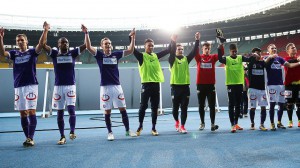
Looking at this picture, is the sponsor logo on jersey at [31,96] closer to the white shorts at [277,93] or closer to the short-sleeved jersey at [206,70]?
the short-sleeved jersey at [206,70]

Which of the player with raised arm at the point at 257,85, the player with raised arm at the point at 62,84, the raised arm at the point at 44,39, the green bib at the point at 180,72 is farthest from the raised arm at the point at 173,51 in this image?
the raised arm at the point at 44,39

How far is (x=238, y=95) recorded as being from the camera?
18.7 feet

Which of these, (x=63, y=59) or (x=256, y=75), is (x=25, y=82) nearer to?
(x=63, y=59)

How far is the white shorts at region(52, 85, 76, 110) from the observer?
4562 millimetres

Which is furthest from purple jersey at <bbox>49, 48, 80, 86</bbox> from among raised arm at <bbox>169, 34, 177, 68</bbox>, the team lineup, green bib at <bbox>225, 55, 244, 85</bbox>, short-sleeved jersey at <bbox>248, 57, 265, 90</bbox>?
short-sleeved jersey at <bbox>248, 57, 265, 90</bbox>

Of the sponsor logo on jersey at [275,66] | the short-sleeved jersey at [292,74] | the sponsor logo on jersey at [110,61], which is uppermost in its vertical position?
the sponsor logo on jersey at [110,61]

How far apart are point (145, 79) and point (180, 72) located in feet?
2.60

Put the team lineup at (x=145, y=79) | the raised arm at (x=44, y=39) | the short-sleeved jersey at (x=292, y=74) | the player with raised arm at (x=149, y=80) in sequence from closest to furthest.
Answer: the raised arm at (x=44, y=39), the team lineup at (x=145, y=79), the player with raised arm at (x=149, y=80), the short-sleeved jersey at (x=292, y=74)

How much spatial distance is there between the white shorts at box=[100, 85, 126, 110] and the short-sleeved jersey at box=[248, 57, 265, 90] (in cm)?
282

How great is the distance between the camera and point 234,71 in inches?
225

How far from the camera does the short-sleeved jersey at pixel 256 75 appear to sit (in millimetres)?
5715

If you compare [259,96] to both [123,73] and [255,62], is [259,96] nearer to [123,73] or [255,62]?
[255,62]

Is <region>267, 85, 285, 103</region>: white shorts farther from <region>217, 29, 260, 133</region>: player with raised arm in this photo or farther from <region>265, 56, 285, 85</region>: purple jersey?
<region>217, 29, 260, 133</region>: player with raised arm

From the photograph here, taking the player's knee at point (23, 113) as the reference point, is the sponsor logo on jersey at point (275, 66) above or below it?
above
